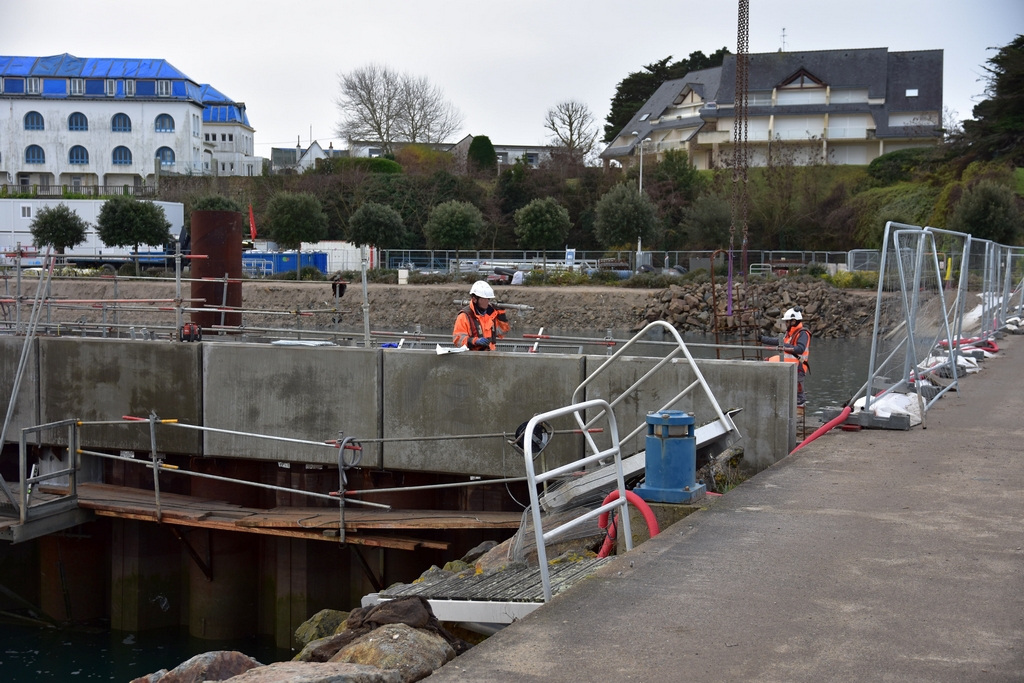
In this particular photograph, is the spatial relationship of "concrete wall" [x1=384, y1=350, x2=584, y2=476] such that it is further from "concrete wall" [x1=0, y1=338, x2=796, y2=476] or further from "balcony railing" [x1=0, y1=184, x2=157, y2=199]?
"balcony railing" [x1=0, y1=184, x2=157, y2=199]

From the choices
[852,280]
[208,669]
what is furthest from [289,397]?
[852,280]

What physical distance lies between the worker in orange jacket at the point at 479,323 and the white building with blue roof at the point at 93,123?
7857 centimetres

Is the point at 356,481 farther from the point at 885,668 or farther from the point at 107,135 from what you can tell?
the point at 107,135

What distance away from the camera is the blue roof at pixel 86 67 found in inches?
3334

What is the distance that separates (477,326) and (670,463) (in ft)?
15.7

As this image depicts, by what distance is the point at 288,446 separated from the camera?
37.8 feet

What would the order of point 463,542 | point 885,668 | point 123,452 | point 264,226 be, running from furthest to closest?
point 264,226 → point 123,452 → point 463,542 → point 885,668

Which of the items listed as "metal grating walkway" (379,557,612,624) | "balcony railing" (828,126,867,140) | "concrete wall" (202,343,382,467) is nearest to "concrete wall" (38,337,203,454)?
"concrete wall" (202,343,382,467)

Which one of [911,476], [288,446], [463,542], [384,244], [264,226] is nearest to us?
[911,476]

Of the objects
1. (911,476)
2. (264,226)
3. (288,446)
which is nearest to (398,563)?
(288,446)

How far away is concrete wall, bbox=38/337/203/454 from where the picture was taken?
39.4 feet

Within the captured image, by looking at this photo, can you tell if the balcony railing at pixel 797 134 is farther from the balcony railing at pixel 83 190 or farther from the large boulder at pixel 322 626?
the large boulder at pixel 322 626

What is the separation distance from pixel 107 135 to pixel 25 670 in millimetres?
81851

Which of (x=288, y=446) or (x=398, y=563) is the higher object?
(x=288, y=446)
